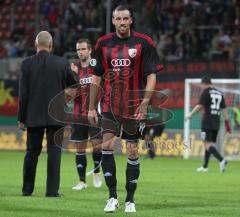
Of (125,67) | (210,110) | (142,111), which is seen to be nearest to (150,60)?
(125,67)

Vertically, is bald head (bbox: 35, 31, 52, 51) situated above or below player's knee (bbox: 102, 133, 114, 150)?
above

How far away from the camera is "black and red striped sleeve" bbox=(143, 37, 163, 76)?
10.2 meters

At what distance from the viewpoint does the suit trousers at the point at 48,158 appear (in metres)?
12.3

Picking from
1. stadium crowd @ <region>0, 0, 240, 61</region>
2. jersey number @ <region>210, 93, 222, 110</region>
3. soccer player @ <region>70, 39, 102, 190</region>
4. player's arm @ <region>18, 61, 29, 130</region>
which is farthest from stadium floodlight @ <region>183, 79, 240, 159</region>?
player's arm @ <region>18, 61, 29, 130</region>

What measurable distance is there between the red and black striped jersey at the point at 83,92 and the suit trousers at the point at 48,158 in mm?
1548

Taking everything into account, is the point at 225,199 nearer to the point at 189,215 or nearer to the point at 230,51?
the point at 189,215

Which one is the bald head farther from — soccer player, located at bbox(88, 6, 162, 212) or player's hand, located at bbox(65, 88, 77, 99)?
soccer player, located at bbox(88, 6, 162, 212)

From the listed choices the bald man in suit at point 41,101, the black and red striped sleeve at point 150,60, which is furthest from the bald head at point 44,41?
the black and red striped sleeve at point 150,60

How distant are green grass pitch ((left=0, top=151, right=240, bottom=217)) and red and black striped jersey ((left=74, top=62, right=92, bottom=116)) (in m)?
1.29

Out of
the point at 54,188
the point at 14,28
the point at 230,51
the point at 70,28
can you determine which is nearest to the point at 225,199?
the point at 54,188

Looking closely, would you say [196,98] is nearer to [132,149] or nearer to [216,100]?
[216,100]

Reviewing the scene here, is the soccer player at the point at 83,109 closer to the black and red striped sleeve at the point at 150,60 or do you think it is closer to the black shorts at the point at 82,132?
the black shorts at the point at 82,132

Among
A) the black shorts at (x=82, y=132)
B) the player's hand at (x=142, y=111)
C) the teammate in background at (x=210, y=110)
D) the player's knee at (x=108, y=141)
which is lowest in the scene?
the teammate in background at (x=210, y=110)

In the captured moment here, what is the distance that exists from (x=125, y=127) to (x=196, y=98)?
16027 mm
